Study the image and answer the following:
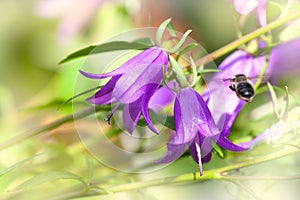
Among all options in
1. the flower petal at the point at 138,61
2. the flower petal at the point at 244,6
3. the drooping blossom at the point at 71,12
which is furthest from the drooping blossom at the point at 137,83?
the drooping blossom at the point at 71,12

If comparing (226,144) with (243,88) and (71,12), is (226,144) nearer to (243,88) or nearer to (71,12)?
(243,88)

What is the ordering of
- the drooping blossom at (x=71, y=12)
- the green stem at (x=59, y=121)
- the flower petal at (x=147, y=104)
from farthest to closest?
the drooping blossom at (x=71, y=12) → the green stem at (x=59, y=121) → the flower petal at (x=147, y=104)

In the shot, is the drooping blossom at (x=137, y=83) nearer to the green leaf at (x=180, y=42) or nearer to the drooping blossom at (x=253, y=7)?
the green leaf at (x=180, y=42)

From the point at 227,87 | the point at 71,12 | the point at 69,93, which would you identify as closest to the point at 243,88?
the point at 227,87

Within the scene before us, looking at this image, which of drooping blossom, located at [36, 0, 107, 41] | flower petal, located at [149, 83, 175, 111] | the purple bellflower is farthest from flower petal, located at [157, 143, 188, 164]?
drooping blossom, located at [36, 0, 107, 41]

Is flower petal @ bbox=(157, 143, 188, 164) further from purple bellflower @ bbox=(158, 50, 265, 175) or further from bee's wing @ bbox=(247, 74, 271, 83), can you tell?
bee's wing @ bbox=(247, 74, 271, 83)

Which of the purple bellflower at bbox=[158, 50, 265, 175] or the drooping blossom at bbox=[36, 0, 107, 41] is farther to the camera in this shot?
the drooping blossom at bbox=[36, 0, 107, 41]
